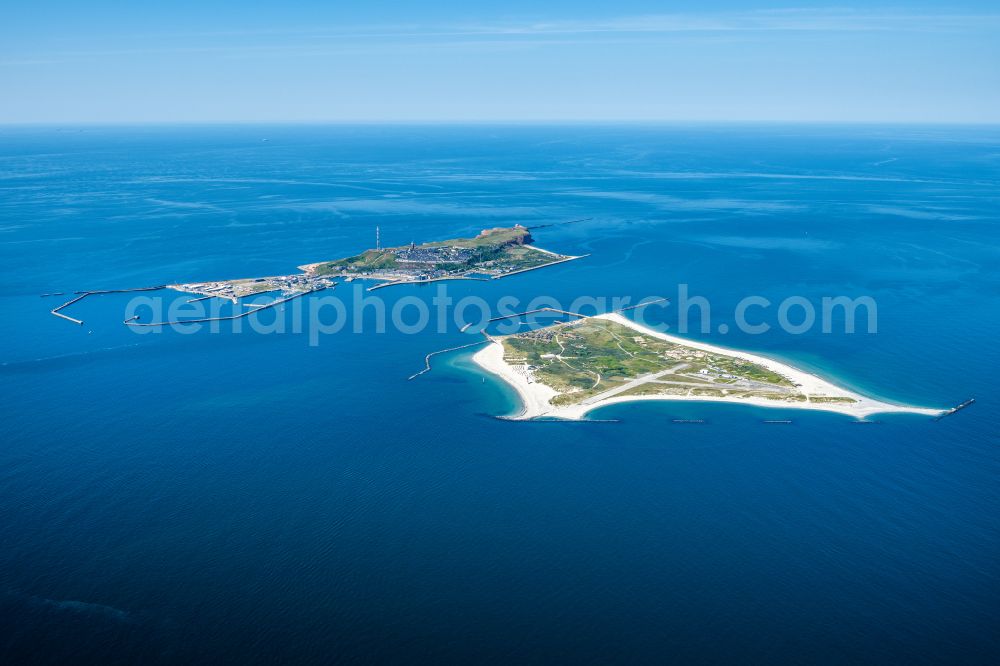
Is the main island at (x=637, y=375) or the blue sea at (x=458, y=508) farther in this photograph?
the main island at (x=637, y=375)

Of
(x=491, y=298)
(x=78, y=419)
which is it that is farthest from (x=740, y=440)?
(x=78, y=419)

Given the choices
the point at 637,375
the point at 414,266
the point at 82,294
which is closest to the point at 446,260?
the point at 414,266

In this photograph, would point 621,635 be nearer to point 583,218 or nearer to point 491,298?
point 491,298

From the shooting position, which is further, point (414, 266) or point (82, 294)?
point (414, 266)

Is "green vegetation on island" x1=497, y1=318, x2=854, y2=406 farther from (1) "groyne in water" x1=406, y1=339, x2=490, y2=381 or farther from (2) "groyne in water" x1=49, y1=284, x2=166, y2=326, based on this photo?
(2) "groyne in water" x1=49, y1=284, x2=166, y2=326

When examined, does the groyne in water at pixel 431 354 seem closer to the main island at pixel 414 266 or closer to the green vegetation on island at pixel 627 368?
the green vegetation on island at pixel 627 368


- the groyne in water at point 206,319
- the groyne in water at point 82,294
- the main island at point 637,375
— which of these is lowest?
the main island at point 637,375

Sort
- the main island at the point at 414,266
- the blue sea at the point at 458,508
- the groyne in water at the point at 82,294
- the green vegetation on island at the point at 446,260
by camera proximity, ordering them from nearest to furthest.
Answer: the blue sea at the point at 458,508 < the groyne in water at the point at 82,294 < the main island at the point at 414,266 < the green vegetation on island at the point at 446,260

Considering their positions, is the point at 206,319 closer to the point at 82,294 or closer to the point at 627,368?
the point at 82,294

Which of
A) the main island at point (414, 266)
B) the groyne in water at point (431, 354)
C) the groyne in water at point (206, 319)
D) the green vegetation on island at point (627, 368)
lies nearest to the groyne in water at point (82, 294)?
the main island at point (414, 266)
